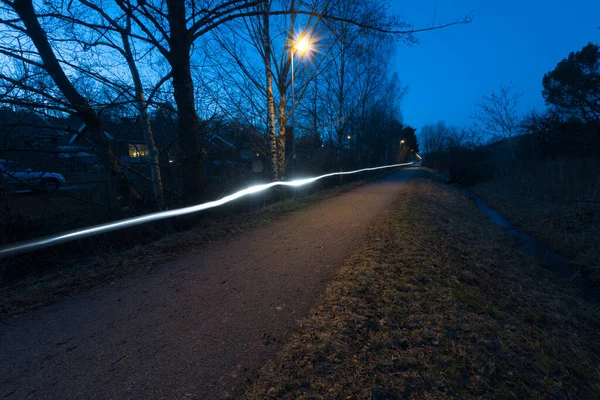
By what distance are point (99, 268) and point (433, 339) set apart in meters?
4.61

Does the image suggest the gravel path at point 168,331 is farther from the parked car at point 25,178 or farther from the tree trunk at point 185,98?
the parked car at point 25,178

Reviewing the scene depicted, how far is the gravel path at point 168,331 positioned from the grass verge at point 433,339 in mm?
312

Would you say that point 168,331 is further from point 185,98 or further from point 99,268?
point 185,98

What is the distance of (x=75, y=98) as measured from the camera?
5.75 meters

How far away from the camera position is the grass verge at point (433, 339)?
1874 millimetres

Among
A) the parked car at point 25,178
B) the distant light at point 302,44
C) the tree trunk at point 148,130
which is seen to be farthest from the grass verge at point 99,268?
the distant light at point 302,44

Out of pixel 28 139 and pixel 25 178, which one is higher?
pixel 28 139

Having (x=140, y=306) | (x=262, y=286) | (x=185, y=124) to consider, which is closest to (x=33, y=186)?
(x=185, y=124)

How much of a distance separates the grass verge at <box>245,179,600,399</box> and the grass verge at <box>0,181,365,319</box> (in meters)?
2.96

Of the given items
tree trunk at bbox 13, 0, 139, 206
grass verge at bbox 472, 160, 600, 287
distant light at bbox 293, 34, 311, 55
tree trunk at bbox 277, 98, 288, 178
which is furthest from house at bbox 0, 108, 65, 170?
grass verge at bbox 472, 160, 600, 287

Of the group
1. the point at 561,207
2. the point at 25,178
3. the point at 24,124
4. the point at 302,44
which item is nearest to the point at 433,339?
the point at 24,124

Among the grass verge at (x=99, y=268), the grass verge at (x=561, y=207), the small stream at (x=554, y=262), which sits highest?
the grass verge at (x=99, y=268)

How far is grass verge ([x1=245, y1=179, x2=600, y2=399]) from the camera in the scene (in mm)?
1874

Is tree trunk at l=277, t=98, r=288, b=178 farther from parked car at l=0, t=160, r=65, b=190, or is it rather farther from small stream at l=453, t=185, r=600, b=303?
small stream at l=453, t=185, r=600, b=303
